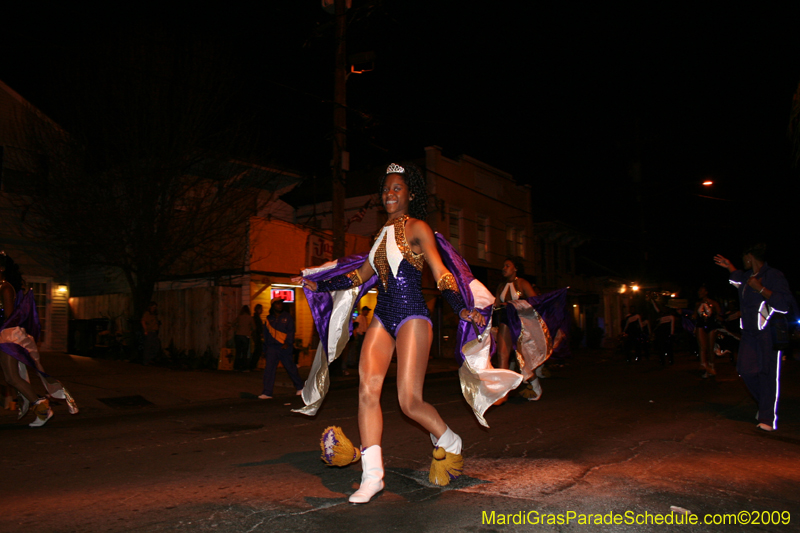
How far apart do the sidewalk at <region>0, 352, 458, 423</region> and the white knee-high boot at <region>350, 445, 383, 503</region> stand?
633 centimetres

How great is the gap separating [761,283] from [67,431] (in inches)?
308

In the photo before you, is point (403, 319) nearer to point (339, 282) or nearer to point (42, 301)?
point (339, 282)

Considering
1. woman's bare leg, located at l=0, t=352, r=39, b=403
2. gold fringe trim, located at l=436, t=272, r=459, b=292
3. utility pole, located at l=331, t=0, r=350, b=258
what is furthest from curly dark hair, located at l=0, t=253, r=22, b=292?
utility pole, located at l=331, t=0, r=350, b=258

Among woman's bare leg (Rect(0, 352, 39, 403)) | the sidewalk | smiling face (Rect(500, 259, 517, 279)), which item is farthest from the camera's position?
the sidewalk

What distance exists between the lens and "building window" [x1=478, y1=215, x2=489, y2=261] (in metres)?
27.8

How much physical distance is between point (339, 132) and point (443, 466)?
39.4ft

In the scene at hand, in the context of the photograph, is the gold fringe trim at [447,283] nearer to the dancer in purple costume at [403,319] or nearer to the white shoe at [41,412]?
the dancer in purple costume at [403,319]

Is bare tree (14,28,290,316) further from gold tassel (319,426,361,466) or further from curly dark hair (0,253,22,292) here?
gold tassel (319,426,361,466)

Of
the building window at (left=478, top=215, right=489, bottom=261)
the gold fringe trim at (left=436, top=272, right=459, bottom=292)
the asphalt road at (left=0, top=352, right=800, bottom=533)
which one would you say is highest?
the building window at (left=478, top=215, right=489, bottom=261)

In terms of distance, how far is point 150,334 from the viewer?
617 inches

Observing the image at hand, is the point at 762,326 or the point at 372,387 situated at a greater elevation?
the point at 762,326

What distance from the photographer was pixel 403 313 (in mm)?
4031

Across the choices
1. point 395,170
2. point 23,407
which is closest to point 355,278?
point 395,170

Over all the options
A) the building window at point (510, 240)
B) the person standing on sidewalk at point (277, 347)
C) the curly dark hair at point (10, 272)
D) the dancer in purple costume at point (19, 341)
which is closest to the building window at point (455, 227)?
the building window at point (510, 240)
